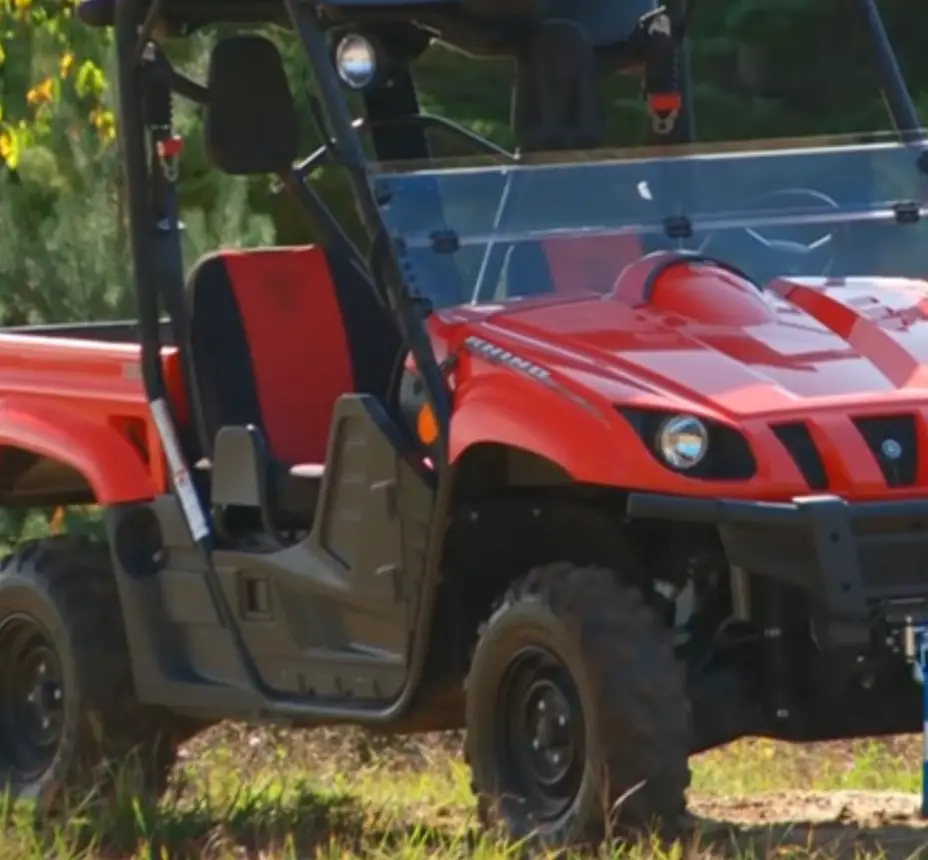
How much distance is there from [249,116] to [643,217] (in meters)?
Answer: 0.87

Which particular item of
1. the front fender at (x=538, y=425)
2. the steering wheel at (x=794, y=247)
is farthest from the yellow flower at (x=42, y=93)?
the front fender at (x=538, y=425)

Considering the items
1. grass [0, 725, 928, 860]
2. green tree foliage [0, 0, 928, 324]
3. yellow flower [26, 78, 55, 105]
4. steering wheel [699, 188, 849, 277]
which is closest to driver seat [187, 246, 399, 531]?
grass [0, 725, 928, 860]

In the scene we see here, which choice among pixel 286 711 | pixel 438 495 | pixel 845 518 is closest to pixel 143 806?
pixel 286 711

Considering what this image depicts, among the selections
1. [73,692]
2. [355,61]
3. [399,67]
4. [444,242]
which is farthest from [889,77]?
[73,692]

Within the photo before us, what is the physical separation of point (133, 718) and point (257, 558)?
0.84 m

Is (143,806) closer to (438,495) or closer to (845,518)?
(438,495)

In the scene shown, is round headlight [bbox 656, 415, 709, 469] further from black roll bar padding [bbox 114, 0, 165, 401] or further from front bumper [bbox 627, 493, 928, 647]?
black roll bar padding [bbox 114, 0, 165, 401]

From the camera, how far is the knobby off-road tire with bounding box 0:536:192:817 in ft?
25.1

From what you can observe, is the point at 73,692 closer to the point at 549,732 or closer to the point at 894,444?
the point at 549,732

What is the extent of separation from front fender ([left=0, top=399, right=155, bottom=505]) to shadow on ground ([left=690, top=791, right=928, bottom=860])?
1.54m

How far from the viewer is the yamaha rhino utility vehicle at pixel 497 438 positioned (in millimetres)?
5977

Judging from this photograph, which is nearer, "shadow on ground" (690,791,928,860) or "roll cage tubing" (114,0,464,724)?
"shadow on ground" (690,791,928,860)

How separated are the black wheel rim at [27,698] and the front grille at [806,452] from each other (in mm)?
2602

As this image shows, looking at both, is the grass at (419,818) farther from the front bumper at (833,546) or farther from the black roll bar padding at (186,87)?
the black roll bar padding at (186,87)
